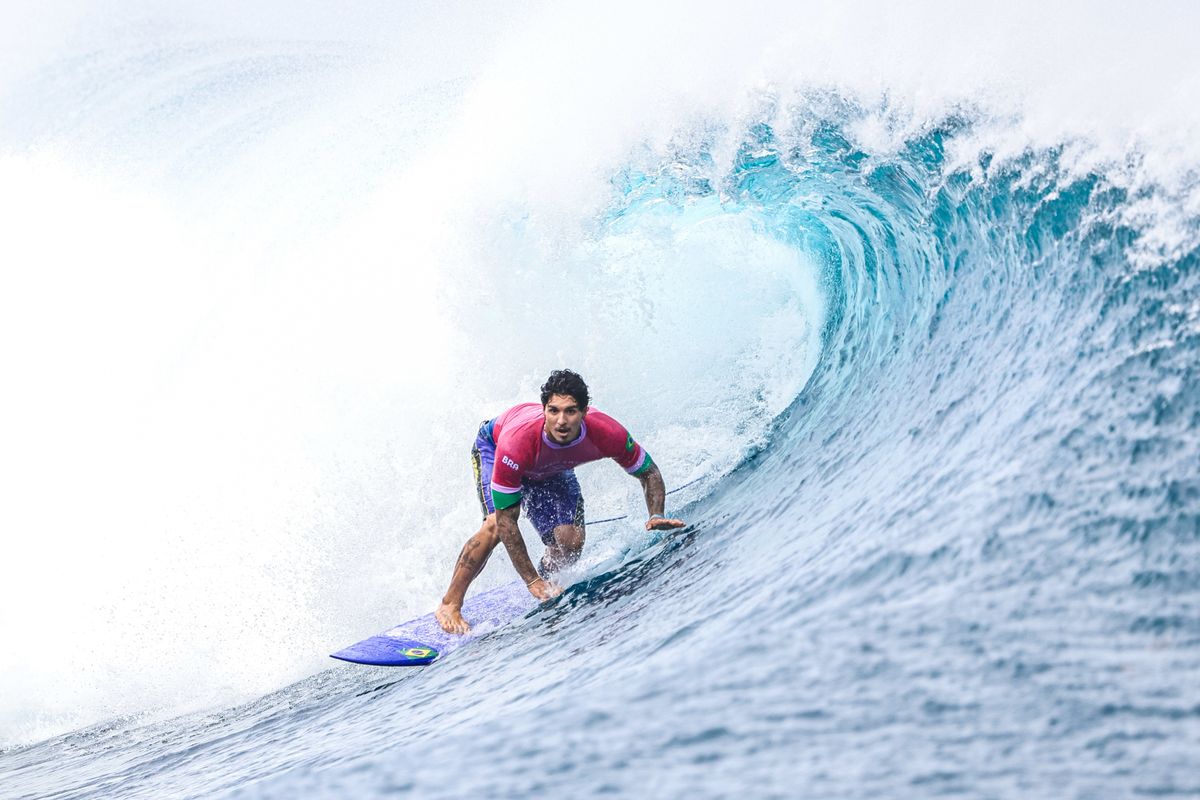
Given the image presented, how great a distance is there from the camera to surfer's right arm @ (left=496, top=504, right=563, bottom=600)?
5.03m

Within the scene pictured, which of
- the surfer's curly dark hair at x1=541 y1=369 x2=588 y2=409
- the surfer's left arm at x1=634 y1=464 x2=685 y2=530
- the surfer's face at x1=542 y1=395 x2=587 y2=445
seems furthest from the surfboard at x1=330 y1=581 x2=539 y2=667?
the surfer's curly dark hair at x1=541 y1=369 x2=588 y2=409

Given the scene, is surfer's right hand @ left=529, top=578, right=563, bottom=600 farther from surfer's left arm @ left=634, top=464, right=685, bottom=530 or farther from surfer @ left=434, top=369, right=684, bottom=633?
surfer's left arm @ left=634, top=464, right=685, bottom=530

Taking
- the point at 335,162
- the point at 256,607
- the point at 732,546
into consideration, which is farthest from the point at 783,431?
the point at 335,162

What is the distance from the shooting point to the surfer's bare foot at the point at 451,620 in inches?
201

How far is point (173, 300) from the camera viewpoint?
29.7 feet

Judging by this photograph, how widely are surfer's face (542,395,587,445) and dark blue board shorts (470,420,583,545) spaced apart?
71 centimetres

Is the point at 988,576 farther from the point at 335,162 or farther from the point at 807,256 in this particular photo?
the point at 335,162

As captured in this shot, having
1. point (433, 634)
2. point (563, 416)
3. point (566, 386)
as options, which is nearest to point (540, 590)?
point (433, 634)

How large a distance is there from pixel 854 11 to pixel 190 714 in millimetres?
5551

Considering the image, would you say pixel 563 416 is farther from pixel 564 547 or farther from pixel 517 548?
pixel 564 547

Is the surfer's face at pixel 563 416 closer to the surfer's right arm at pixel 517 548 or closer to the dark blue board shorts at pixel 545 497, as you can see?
the surfer's right arm at pixel 517 548

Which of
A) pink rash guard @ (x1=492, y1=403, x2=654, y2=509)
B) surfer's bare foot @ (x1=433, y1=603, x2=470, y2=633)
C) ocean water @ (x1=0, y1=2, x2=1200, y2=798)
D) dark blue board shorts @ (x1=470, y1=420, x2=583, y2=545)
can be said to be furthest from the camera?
dark blue board shorts @ (x1=470, y1=420, x2=583, y2=545)

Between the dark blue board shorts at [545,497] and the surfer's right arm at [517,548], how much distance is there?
18.6 inches

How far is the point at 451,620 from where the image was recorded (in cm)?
513
